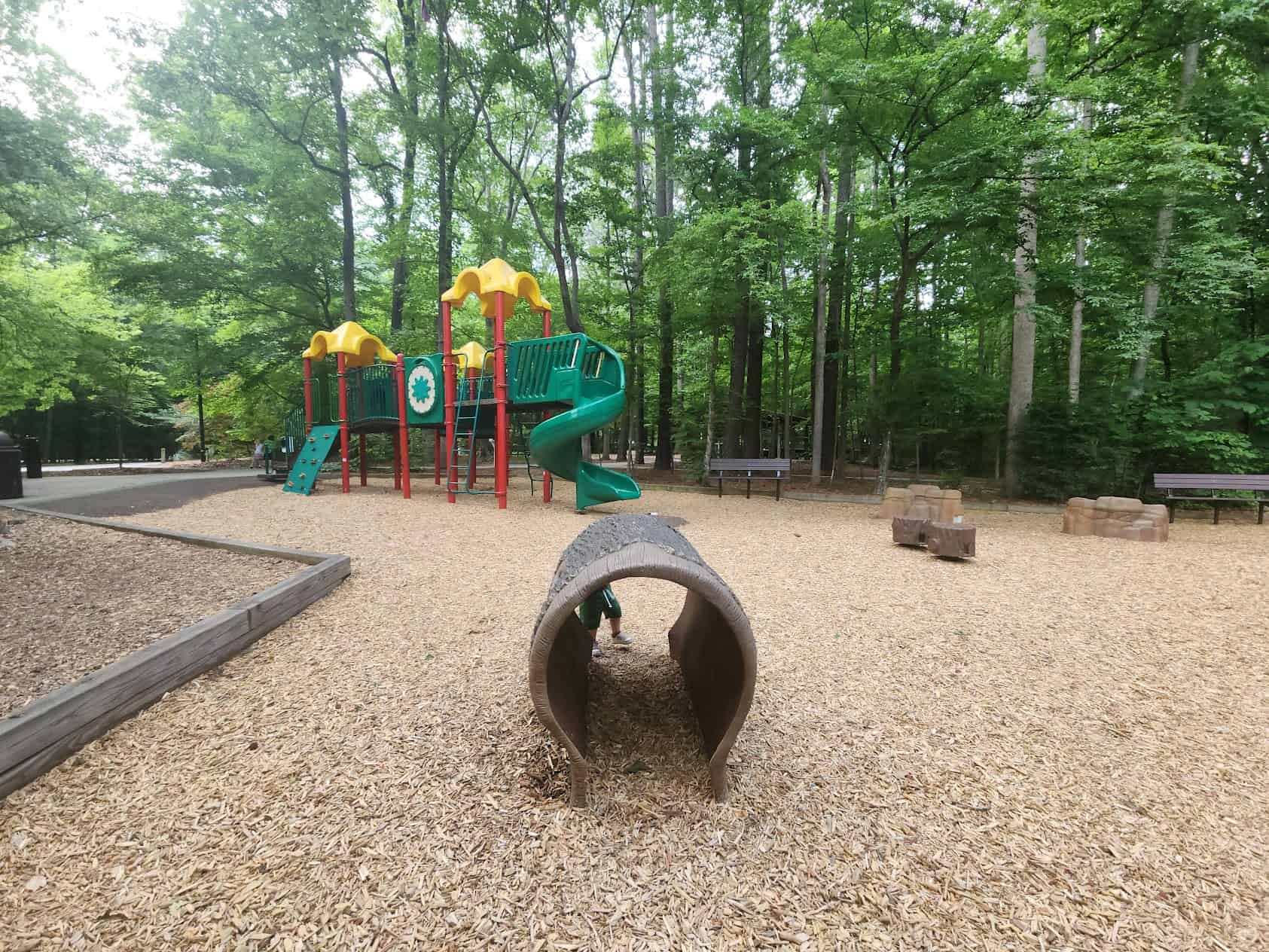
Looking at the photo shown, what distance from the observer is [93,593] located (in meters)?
3.34

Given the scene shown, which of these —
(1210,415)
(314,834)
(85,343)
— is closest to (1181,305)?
(1210,415)

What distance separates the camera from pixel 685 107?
13453 mm

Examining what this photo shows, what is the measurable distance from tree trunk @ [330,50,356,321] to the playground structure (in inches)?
103

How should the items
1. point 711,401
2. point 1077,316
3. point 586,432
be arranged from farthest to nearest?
point 711,401 → point 1077,316 → point 586,432

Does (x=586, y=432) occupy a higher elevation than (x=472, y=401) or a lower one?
lower

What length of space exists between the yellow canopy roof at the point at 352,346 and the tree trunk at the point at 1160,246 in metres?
12.9

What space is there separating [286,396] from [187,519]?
421 inches

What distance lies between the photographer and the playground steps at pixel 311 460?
9.51 metres

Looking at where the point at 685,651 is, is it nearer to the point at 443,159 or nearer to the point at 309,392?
the point at 309,392

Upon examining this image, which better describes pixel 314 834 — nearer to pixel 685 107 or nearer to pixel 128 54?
pixel 685 107

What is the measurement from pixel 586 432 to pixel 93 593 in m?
5.68

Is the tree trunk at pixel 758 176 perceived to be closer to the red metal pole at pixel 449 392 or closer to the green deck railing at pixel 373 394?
the red metal pole at pixel 449 392

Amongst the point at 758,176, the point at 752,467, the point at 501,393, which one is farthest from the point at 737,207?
the point at 501,393

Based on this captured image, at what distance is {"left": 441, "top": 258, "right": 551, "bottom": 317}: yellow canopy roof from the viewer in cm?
828
